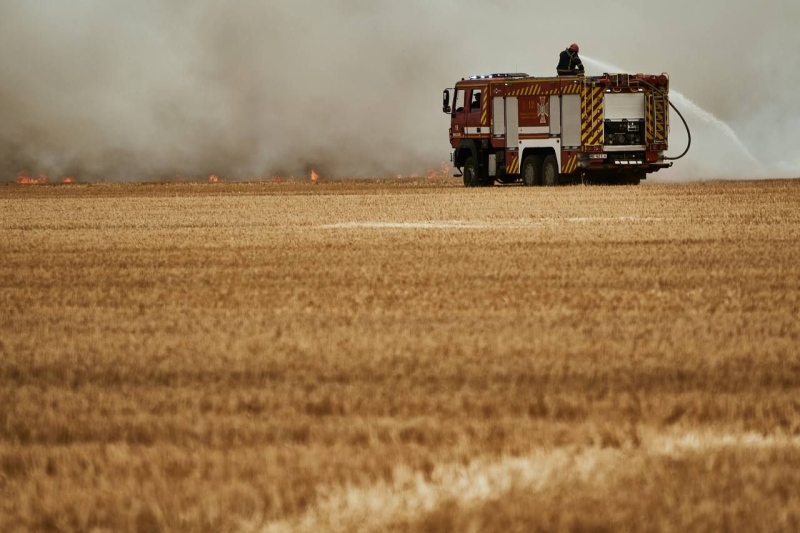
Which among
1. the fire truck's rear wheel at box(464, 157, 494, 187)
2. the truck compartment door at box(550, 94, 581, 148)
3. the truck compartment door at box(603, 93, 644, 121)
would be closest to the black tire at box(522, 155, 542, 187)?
the truck compartment door at box(550, 94, 581, 148)

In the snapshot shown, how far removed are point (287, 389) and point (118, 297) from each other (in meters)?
3.89

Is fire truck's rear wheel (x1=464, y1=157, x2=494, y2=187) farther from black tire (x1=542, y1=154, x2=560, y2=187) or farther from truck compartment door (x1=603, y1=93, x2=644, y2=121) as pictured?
truck compartment door (x1=603, y1=93, x2=644, y2=121)

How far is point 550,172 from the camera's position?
1267 inches

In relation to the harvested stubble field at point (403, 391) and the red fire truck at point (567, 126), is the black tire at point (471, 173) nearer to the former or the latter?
the red fire truck at point (567, 126)

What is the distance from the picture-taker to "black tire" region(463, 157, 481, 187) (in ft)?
110

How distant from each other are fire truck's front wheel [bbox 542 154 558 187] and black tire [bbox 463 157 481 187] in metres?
1.82

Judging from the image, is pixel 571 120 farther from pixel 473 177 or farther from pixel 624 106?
pixel 473 177

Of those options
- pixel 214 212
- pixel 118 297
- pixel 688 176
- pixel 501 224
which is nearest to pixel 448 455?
pixel 118 297

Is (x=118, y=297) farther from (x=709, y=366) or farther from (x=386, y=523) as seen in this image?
(x=386, y=523)

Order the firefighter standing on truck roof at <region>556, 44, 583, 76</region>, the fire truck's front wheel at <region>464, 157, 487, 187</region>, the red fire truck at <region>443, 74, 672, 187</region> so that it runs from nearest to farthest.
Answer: the red fire truck at <region>443, 74, 672, 187</region>
the firefighter standing on truck roof at <region>556, 44, 583, 76</region>
the fire truck's front wheel at <region>464, 157, 487, 187</region>

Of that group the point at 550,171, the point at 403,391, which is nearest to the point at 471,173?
the point at 550,171

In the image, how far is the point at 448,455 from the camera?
4.66 metres

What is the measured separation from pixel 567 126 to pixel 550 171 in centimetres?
119

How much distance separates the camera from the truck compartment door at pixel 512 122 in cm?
3253
